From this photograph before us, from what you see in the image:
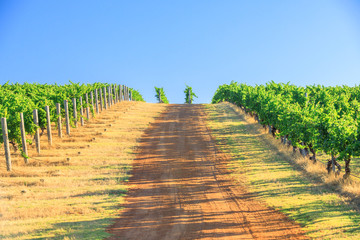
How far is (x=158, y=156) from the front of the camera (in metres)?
26.4

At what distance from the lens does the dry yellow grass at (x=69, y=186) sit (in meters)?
14.4

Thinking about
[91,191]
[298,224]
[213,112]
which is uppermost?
[213,112]

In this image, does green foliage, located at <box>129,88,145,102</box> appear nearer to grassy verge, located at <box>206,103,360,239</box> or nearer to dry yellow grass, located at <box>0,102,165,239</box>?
dry yellow grass, located at <box>0,102,165,239</box>

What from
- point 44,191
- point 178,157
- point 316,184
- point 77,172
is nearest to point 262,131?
point 178,157

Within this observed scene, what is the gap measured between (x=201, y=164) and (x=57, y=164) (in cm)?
1053

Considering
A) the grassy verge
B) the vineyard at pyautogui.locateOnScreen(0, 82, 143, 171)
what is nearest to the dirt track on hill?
the grassy verge

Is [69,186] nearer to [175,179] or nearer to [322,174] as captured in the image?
[175,179]

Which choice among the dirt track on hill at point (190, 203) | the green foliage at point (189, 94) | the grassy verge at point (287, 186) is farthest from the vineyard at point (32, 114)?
the green foliage at point (189, 94)

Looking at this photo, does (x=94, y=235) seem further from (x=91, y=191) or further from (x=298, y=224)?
(x=298, y=224)

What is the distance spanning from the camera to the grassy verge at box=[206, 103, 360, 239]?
1438 cm

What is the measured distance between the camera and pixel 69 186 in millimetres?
19859

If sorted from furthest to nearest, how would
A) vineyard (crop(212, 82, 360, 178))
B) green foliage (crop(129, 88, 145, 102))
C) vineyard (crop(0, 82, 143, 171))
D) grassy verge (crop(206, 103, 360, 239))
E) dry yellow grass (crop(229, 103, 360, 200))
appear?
green foliage (crop(129, 88, 145, 102)), vineyard (crop(0, 82, 143, 171)), vineyard (crop(212, 82, 360, 178)), dry yellow grass (crop(229, 103, 360, 200)), grassy verge (crop(206, 103, 360, 239))

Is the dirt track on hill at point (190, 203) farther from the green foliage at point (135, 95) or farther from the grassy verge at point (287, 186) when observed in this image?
the green foliage at point (135, 95)

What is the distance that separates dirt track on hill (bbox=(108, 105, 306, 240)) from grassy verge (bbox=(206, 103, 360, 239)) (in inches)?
31.5
